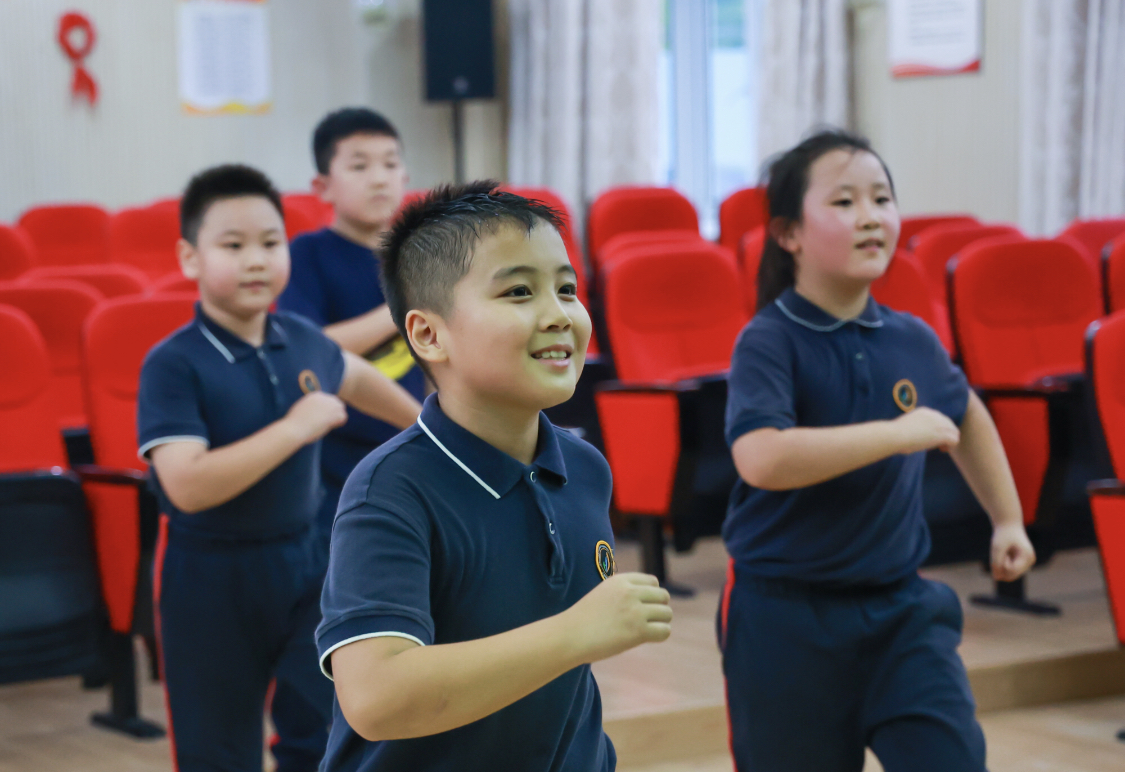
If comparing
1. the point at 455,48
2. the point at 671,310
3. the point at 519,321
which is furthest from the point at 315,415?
the point at 455,48

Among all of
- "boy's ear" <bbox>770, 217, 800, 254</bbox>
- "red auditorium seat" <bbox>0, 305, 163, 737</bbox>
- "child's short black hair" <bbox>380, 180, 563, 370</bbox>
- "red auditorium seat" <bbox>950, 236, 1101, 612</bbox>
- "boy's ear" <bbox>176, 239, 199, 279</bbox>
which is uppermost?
"child's short black hair" <bbox>380, 180, 563, 370</bbox>

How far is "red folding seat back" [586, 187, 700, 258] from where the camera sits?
5.96 metres

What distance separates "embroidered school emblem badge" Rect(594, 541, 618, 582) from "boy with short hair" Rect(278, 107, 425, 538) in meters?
1.21

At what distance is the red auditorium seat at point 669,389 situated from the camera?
3.61 meters

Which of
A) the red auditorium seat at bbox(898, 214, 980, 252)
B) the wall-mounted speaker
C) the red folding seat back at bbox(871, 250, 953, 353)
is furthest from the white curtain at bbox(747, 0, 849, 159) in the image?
the red folding seat back at bbox(871, 250, 953, 353)

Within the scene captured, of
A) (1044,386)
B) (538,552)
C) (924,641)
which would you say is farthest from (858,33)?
(538,552)

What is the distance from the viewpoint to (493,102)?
9.02 metres

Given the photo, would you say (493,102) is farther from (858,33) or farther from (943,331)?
(943,331)

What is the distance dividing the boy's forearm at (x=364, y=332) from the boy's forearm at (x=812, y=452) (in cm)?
85

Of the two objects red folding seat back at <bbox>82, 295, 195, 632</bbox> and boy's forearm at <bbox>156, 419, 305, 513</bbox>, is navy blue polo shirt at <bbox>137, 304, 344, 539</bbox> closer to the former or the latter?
boy's forearm at <bbox>156, 419, 305, 513</bbox>

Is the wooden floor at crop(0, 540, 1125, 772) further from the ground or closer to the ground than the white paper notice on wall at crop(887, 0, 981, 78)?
closer to the ground

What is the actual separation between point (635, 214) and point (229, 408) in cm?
414

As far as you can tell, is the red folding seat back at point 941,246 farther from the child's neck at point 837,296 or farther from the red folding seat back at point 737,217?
the child's neck at point 837,296

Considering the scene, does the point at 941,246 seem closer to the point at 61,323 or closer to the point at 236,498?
the point at 61,323
